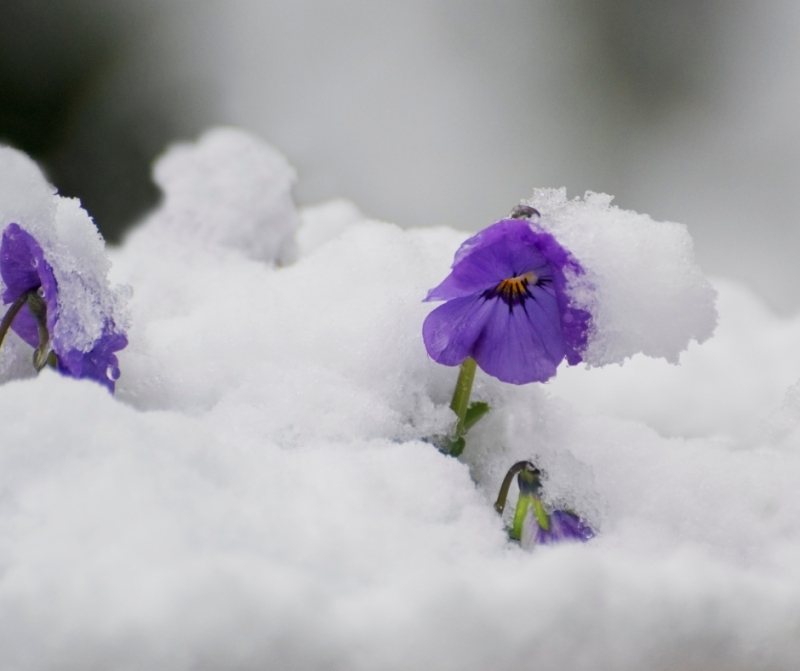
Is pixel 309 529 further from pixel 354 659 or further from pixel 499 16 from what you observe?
pixel 499 16

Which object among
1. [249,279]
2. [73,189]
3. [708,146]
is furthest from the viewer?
[708,146]

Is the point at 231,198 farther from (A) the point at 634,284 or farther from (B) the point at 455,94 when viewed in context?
(B) the point at 455,94

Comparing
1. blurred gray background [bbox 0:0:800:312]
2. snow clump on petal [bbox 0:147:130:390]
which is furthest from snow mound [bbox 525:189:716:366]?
blurred gray background [bbox 0:0:800:312]

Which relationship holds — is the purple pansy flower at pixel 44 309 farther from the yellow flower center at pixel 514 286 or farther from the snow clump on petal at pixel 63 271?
the yellow flower center at pixel 514 286

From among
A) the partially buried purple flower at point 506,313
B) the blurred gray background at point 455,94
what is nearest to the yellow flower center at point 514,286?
the partially buried purple flower at point 506,313

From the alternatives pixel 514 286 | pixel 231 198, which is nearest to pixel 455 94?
pixel 231 198

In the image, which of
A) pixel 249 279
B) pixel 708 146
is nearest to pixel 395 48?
pixel 708 146

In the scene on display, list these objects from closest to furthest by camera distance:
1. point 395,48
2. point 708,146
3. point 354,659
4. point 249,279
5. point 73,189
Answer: point 354,659 → point 249,279 → point 73,189 → point 708,146 → point 395,48

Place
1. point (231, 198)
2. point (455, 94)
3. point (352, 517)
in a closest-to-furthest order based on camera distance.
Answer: point (352, 517), point (231, 198), point (455, 94)
